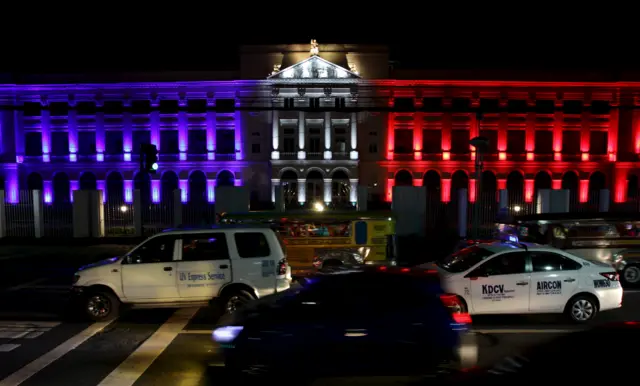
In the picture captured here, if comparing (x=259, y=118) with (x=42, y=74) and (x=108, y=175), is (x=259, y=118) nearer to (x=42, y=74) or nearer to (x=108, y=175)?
(x=108, y=175)

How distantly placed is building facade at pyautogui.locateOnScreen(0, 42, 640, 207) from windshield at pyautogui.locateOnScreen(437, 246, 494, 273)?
3147 centimetres

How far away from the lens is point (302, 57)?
42875mm

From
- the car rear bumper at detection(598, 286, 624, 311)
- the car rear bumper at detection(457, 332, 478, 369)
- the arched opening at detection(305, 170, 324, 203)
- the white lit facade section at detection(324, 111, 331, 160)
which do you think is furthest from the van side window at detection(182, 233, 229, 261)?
the white lit facade section at detection(324, 111, 331, 160)

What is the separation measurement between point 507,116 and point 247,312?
4169 cm

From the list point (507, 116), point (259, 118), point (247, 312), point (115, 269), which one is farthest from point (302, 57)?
point (247, 312)

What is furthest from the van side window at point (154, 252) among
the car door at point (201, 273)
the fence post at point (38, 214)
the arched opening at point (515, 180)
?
the arched opening at point (515, 180)

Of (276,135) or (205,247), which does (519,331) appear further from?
(276,135)

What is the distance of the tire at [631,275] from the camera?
520 inches

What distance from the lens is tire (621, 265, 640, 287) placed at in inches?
520

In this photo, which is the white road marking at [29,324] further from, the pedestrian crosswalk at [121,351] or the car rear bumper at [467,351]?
the car rear bumper at [467,351]

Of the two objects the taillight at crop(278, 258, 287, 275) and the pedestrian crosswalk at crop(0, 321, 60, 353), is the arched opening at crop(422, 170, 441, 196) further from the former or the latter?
the pedestrian crosswalk at crop(0, 321, 60, 353)

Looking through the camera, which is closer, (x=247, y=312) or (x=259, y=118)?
(x=247, y=312)

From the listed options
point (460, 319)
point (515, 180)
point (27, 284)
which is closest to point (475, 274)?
point (460, 319)

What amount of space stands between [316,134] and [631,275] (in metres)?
32.2
